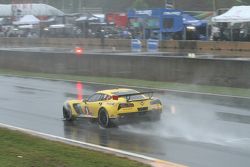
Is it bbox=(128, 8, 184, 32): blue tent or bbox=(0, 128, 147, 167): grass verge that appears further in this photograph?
bbox=(128, 8, 184, 32): blue tent

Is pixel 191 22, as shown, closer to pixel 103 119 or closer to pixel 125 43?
pixel 125 43

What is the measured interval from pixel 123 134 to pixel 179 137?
166cm

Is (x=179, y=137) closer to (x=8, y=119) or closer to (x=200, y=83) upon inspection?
(x=8, y=119)

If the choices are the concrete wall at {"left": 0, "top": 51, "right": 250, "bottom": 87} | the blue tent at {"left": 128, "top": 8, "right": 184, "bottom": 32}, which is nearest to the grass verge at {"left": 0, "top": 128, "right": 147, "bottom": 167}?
the concrete wall at {"left": 0, "top": 51, "right": 250, "bottom": 87}

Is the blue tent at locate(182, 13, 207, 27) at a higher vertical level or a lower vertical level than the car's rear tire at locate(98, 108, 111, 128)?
higher

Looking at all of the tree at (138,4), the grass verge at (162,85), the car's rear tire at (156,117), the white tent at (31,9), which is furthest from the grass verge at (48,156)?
the tree at (138,4)

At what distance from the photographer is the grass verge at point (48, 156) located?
8.63 metres

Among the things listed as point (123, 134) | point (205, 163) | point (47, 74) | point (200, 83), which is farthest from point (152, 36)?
point (205, 163)

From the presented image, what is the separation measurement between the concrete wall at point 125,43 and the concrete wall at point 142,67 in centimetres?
1399

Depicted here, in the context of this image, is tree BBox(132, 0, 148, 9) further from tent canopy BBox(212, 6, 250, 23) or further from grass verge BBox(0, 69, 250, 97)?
grass verge BBox(0, 69, 250, 97)

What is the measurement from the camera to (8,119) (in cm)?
1708

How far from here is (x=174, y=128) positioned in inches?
570

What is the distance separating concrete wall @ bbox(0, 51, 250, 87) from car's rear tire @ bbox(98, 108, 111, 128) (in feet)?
30.3

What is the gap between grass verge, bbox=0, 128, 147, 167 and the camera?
8.63 meters
